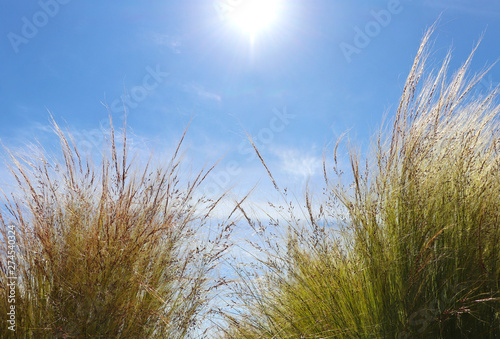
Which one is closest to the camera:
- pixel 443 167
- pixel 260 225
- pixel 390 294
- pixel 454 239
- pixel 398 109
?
pixel 390 294

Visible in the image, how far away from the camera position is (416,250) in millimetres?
2006

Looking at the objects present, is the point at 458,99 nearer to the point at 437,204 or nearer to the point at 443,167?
the point at 443,167

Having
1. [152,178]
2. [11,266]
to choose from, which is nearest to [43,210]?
[11,266]

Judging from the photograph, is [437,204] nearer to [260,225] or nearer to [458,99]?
[458,99]

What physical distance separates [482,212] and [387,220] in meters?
0.47

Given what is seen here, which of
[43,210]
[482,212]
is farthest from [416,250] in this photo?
[43,210]

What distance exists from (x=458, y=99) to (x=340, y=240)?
1.15 m

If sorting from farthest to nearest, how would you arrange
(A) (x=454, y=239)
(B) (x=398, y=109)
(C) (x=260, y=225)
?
(C) (x=260, y=225) < (B) (x=398, y=109) < (A) (x=454, y=239)

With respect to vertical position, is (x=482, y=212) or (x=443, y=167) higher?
(x=443, y=167)

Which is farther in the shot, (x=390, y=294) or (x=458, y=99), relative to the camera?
(x=458, y=99)

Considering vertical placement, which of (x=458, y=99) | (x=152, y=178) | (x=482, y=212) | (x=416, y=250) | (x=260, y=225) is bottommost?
(x=416, y=250)

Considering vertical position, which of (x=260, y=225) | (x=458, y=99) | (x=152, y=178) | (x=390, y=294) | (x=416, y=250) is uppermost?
(x=458, y=99)

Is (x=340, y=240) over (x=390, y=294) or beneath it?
over

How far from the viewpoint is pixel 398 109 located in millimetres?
2424
